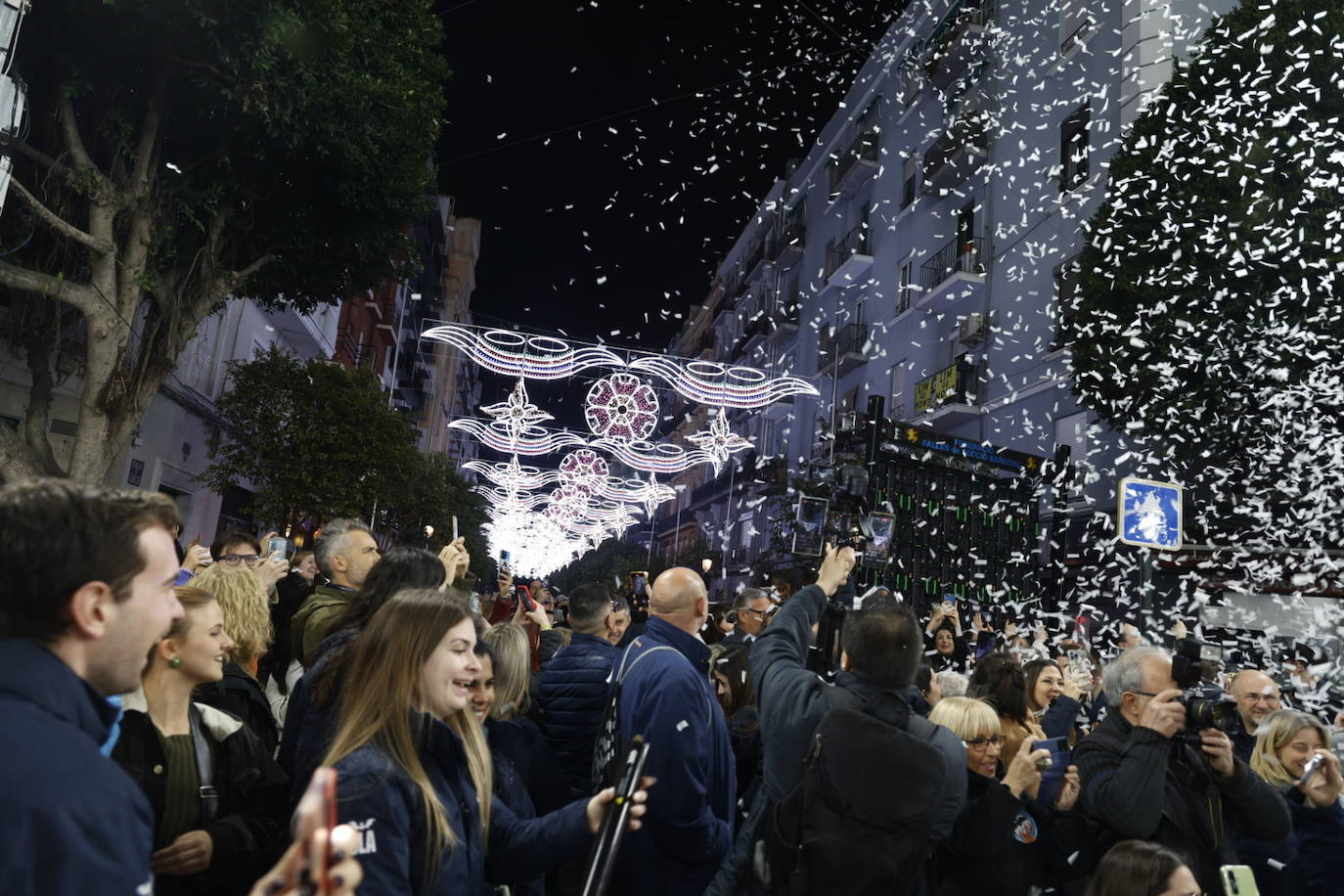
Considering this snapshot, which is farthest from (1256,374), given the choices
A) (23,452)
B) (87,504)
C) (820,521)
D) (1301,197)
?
(23,452)

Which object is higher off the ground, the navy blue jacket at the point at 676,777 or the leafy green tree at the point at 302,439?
the leafy green tree at the point at 302,439

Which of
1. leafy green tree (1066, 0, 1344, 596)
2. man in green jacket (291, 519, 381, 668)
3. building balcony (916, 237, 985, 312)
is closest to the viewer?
man in green jacket (291, 519, 381, 668)

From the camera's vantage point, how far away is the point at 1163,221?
12.6m

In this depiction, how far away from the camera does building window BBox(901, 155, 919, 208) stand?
84.1 ft

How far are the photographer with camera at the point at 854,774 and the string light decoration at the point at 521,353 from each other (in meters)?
13.0

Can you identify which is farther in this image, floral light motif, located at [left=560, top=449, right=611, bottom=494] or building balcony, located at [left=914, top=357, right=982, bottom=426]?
floral light motif, located at [left=560, top=449, right=611, bottom=494]

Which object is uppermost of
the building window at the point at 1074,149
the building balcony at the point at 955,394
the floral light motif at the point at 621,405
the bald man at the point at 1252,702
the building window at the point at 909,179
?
the building window at the point at 909,179

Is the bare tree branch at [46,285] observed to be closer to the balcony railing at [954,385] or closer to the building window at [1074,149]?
the building window at [1074,149]

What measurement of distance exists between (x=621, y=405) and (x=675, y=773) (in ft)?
51.8

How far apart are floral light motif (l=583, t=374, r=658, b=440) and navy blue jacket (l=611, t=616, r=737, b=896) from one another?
49.3ft

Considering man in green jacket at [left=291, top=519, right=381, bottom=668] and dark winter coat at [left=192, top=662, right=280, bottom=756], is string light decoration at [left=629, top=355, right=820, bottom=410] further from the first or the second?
dark winter coat at [left=192, top=662, right=280, bottom=756]

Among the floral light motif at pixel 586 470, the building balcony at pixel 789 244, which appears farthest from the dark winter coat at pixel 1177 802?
the building balcony at pixel 789 244

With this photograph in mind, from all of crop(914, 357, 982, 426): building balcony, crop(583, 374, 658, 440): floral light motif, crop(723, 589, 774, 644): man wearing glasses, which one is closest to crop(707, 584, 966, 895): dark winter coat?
crop(723, 589, 774, 644): man wearing glasses

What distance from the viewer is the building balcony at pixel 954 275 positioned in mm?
21297
